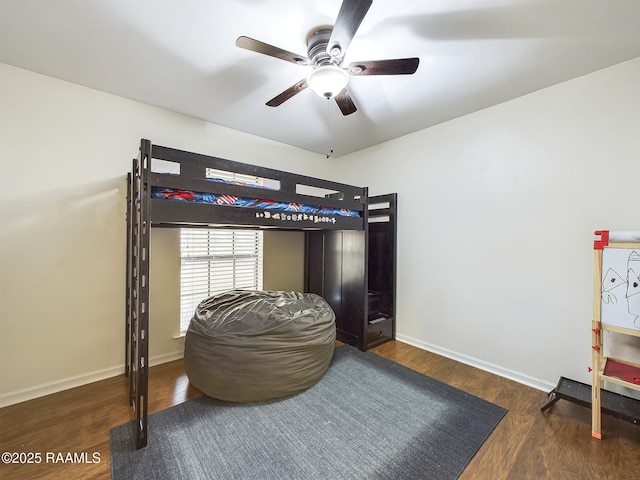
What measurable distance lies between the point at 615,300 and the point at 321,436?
1.95 meters

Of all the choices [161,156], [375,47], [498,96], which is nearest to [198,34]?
[161,156]

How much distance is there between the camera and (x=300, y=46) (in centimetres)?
170

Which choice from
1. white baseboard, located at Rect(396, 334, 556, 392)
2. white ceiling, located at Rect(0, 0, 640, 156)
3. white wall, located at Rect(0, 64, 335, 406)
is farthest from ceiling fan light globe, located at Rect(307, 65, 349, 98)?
white baseboard, located at Rect(396, 334, 556, 392)

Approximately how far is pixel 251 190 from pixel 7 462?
196cm

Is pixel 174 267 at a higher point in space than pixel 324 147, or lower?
lower

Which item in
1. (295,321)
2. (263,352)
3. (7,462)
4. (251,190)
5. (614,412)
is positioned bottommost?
(7,462)

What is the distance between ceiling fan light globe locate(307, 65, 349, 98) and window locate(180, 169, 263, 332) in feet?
5.34

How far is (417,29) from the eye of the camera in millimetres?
1553

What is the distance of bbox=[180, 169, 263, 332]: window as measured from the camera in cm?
265

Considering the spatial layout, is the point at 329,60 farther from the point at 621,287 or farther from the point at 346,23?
the point at 621,287

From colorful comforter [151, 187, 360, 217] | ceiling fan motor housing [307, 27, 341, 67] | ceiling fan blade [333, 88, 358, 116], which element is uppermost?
ceiling fan motor housing [307, 27, 341, 67]

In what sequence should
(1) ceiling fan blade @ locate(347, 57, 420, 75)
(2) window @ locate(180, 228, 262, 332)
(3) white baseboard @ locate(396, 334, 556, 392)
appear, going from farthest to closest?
(2) window @ locate(180, 228, 262, 332), (3) white baseboard @ locate(396, 334, 556, 392), (1) ceiling fan blade @ locate(347, 57, 420, 75)

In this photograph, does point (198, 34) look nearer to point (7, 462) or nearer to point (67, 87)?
point (67, 87)

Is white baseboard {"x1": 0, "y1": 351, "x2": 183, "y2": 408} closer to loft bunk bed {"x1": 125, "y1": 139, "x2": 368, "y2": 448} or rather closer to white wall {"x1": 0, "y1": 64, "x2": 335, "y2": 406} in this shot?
white wall {"x1": 0, "y1": 64, "x2": 335, "y2": 406}
